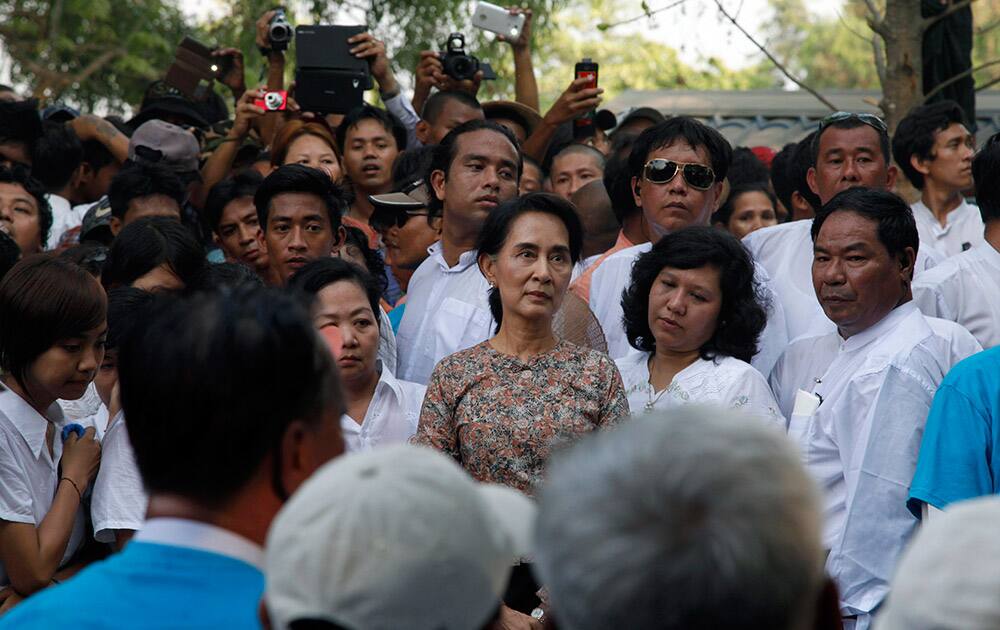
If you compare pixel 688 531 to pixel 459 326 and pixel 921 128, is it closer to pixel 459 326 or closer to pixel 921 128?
pixel 459 326

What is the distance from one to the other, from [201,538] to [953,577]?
41.0 inches

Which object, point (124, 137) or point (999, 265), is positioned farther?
point (124, 137)

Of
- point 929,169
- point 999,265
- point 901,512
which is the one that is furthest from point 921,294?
point 929,169

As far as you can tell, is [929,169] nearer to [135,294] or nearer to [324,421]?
[135,294]

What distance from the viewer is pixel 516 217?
4422 mm

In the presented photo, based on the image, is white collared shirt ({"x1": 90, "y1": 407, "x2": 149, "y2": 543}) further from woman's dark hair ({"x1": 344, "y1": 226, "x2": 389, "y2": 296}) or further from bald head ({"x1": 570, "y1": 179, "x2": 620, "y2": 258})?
bald head ({"x1": 570, "y1": 179, "x2": 620, "y2": 258})

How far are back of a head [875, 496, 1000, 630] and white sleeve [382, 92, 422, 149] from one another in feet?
19.1

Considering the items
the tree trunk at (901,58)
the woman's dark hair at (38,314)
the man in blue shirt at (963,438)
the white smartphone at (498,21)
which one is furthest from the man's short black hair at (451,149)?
the man in blue shirt at (963,438)

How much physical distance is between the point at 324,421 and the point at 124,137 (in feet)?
18.0

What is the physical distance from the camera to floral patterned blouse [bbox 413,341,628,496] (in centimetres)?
381

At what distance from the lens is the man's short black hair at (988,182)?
457 centimetres

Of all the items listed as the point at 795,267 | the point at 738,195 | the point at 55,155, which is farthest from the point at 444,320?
the point at 55,155

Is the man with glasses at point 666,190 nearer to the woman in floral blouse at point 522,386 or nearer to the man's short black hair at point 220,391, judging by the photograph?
the woman in floral blouse at point 522,386

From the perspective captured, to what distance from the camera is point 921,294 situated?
4.57 meters
